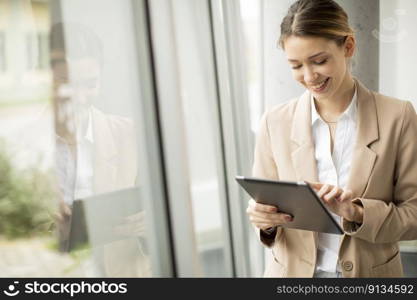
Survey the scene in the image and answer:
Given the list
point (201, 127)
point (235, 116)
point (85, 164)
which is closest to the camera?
point (85, 164)

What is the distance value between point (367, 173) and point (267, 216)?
0.91 feet

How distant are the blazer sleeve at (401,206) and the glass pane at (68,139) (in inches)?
33.6

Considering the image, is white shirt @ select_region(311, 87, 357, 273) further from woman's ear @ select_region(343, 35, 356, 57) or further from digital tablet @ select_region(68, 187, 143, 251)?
digital tablet @ select_region(68, 187, 143, 251)

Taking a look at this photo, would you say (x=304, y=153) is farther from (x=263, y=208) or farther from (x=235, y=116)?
(x=235, y=116)

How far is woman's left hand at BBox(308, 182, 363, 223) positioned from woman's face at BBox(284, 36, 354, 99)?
0.25 metres

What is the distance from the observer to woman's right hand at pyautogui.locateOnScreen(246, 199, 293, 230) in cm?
129

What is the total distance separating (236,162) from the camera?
8.01ft

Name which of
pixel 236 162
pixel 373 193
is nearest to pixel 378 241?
pixel 373 193

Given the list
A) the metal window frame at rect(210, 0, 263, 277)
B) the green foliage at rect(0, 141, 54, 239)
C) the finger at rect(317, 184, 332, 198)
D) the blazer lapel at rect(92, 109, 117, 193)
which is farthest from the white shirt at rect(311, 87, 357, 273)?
the metal window frame at rect(210, 0, 263, 277)

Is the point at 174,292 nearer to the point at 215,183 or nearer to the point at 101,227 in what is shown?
the point at 101,227

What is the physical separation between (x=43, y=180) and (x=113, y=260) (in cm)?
42

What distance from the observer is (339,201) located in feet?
4.03

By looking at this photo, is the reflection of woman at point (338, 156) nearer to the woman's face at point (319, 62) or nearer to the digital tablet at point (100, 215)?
the woman's face at point (319, 62)

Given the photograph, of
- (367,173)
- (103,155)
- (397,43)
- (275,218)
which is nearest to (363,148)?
(367,173)
